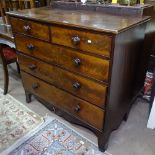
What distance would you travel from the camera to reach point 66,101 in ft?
4.72

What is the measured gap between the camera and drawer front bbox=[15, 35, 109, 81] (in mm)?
1085

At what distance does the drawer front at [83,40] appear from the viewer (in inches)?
39.2

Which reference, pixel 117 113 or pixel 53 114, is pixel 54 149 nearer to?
pixel 53 114

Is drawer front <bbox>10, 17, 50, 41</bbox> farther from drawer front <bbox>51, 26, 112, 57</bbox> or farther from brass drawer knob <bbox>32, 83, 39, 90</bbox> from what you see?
brass drawer knob <bbox>32, 83, 39, 90</bbox>

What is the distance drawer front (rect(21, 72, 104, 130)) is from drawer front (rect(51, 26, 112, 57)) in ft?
1.32

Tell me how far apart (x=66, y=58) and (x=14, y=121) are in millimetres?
854

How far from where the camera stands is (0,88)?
85.5 inches

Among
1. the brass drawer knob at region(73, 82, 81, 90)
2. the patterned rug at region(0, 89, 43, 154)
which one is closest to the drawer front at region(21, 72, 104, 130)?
the brass drawer knob at region(73, 82, 81, 90)

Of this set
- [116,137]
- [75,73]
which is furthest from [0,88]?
[116,137]

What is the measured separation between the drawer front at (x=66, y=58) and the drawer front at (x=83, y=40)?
0.15 ft

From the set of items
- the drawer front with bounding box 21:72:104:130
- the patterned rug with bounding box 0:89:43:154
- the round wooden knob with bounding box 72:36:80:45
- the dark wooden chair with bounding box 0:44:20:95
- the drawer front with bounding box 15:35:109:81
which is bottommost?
the patterned rug with bounding box 0:89:43:154

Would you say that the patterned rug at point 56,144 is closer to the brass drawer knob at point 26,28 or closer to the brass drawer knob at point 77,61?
the brass drawer knob at point 77,61

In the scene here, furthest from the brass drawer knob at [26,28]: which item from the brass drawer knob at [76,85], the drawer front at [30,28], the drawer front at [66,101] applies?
the brass drawer knob at [76,85]

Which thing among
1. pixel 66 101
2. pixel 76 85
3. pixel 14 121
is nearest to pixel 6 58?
pixel 14 121
